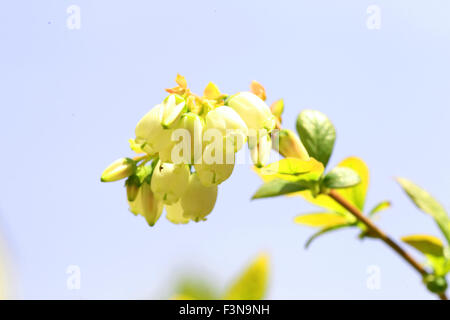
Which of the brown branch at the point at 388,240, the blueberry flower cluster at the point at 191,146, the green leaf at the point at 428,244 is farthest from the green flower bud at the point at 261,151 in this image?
the green leaf at the point at 428,244

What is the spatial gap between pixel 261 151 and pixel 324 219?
7.7 inches

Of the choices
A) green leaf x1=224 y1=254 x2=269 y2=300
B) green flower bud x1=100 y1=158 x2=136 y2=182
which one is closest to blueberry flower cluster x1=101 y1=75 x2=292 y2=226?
green flower bud x1=100 y1=158 x2=136 y2=182

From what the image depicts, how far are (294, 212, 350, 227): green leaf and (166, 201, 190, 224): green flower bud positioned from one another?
0.20 m

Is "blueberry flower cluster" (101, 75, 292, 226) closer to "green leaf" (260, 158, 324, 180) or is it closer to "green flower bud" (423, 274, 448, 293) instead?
"green leaf" (260, 158, 324, 180)

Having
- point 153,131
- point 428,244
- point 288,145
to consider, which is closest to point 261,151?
point 288,145

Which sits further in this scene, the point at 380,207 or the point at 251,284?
the point at 380,207

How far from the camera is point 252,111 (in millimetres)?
737

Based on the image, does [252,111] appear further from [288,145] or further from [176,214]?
[176,214]

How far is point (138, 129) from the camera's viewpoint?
738 millimetres

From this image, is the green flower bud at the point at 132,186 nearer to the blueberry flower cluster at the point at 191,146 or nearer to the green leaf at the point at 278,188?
the blueberry flower cluster at the point at 191,146
